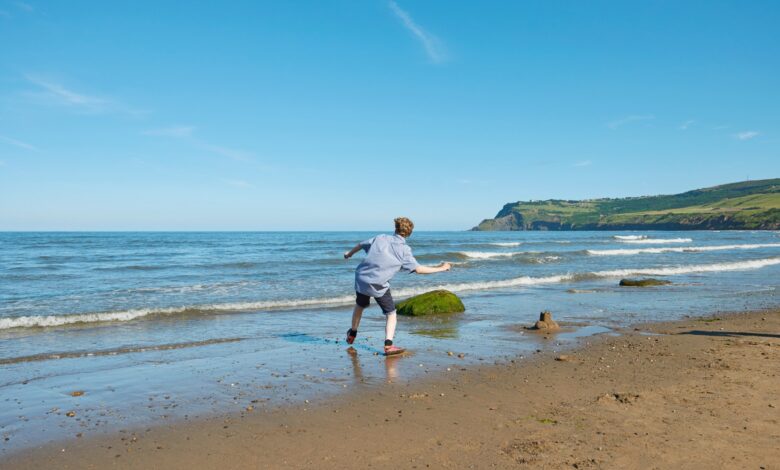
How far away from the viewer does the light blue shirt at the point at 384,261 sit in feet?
28.0

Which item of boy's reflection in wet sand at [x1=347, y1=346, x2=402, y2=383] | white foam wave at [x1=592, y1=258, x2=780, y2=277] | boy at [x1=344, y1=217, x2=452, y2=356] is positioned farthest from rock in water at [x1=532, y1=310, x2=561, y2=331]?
white foam wave at [x1=592, y1=258, x2=780, y2=277]

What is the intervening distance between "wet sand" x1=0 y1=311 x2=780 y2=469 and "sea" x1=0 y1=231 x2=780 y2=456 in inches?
20.6

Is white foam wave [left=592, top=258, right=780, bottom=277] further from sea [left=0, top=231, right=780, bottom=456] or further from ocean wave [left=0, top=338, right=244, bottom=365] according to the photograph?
ocean wave [left=0, top=338, right=244, bottom=365]

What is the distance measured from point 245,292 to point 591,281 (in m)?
14.2

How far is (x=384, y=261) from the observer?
857cm

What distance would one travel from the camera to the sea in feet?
20.8

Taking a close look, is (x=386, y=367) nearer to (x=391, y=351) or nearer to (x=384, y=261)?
(x=391, y=351)

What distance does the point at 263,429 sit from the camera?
Result: 525 centimetres

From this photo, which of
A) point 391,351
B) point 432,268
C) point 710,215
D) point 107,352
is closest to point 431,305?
point 391,351

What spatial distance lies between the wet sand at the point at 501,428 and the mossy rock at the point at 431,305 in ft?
20.2

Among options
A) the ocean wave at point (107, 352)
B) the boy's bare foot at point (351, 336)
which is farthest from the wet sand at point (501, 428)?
the ocean wave at point (107, 352)

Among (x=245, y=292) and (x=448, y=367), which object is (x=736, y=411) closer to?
(x=448, y=367)

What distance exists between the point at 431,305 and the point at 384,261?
5.63 m

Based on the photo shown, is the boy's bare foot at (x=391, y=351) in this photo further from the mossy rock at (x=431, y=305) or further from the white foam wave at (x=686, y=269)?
the white foam wave at (x=686, y=269)
